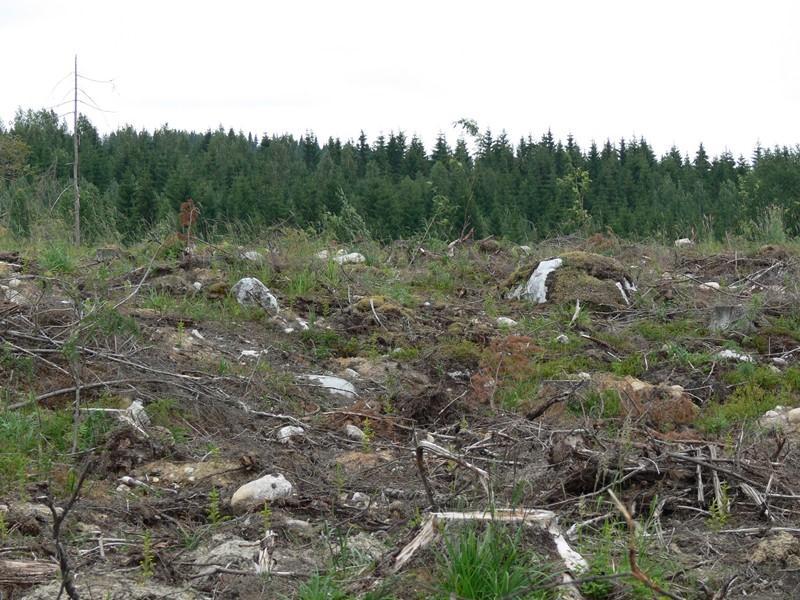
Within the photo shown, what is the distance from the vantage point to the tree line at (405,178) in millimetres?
40531

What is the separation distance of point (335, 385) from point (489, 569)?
2.80 metres

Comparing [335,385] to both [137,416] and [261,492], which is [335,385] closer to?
[137,416]

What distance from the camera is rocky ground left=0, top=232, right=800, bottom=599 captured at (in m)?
2.36

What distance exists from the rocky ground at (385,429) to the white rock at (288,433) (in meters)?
0.02

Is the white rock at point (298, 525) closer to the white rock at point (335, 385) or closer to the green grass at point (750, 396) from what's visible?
the white rock at point (335, 385)

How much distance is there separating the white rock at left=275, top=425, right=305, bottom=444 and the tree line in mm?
21217

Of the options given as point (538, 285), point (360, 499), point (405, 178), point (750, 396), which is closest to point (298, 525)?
point (360, 499)

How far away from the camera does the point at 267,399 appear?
14.4 feet

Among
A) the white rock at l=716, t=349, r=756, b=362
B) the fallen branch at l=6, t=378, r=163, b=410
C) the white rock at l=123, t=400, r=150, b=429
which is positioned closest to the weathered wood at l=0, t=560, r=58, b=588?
the white rock at l=123, t=400, r=150, b=429

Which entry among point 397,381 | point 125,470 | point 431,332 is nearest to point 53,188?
point 431,332

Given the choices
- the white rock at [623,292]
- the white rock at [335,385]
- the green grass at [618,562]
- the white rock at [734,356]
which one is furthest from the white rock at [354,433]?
the white rock at [623,292]

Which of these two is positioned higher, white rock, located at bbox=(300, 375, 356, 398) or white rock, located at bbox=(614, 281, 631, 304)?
white rock, located at bbox=(614, 281, 631, 304)

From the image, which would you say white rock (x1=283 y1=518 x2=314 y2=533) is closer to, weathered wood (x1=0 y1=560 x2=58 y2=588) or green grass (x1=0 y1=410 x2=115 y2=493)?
weathered wood (x1=0 y1=560 x2=58 y2=588)

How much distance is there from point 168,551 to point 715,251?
26.3 feet
